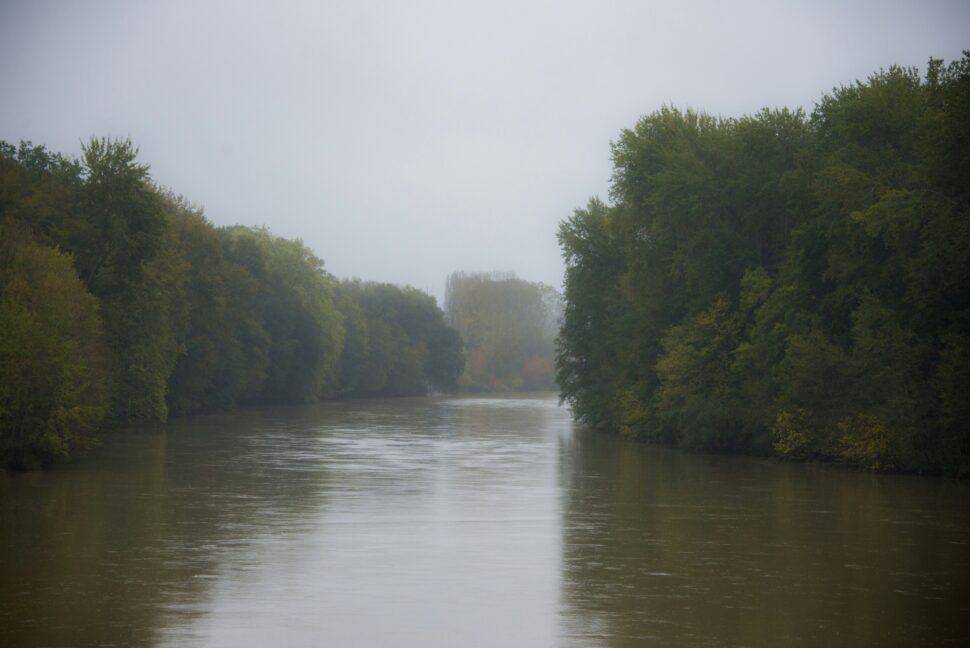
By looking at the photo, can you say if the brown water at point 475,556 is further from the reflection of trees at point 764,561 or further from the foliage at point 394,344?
the foliage at point 394,344

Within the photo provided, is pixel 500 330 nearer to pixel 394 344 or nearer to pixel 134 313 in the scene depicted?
pixel 394 344

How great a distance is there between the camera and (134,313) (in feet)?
190

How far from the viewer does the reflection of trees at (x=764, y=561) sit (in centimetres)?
1331

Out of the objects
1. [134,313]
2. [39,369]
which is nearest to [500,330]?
[134,313]

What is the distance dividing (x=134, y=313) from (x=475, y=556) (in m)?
43.0

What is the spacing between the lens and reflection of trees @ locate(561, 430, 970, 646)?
43.7ft

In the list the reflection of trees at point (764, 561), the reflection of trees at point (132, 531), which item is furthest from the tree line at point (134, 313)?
the reflection of trees at point (764, 561)

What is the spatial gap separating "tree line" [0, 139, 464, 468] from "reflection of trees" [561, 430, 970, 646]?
15.3 metres

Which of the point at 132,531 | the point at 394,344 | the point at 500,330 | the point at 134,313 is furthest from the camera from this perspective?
the point at 500,330

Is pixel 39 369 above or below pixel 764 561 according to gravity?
above

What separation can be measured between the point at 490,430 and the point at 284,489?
32584mm

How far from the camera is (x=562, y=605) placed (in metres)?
14.5

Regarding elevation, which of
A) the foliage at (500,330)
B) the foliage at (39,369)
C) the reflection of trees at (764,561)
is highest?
the foliage at (500,330)

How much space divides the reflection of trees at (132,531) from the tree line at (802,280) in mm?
16709
